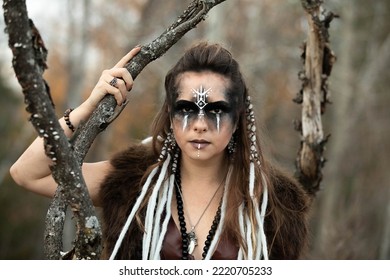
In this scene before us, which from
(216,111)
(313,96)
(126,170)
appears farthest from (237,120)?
(313,96)

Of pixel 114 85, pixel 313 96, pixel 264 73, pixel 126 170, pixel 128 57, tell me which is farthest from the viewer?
pixel 264 73

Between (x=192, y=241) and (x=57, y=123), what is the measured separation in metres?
1.01

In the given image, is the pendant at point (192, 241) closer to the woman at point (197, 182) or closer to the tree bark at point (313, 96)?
the woman at point (197, 182)

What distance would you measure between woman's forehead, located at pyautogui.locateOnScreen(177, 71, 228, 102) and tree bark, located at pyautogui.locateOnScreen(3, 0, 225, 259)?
0.24m

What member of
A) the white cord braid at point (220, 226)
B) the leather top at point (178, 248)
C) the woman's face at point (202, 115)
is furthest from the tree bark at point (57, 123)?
the white cord braid at point (220, 226)

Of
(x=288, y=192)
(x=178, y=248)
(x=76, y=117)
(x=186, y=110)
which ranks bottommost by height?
(x=178, y=248)

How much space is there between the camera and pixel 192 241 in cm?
264

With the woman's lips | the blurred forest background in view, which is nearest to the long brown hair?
the woman's lips

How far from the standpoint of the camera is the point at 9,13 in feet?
5.57

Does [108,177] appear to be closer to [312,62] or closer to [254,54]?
[312,62]

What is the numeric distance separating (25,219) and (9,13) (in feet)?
50.7

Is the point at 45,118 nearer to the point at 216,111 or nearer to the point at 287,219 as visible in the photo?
the point at 216,111

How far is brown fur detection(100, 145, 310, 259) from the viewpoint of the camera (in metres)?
2.62
